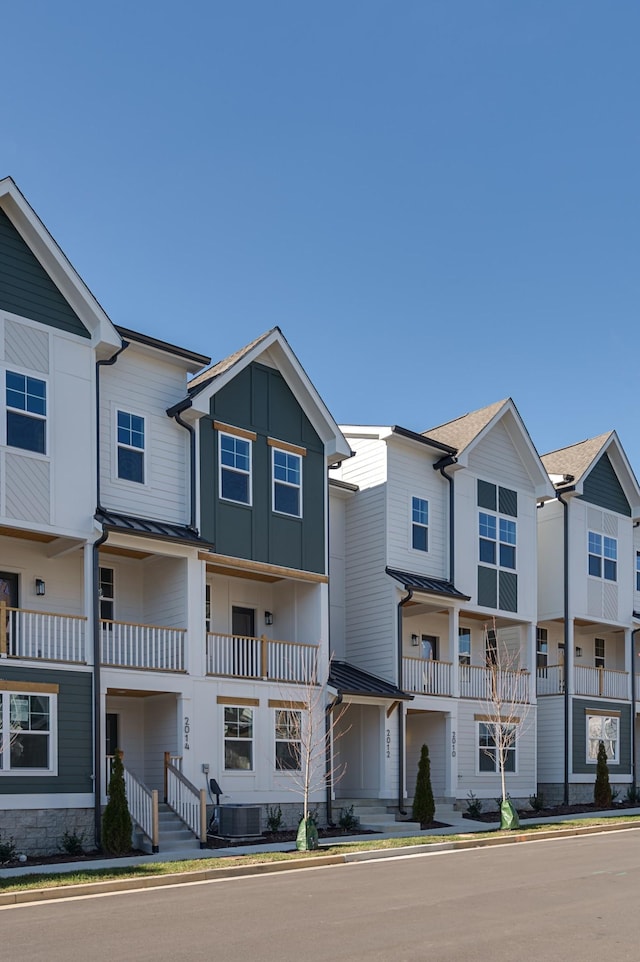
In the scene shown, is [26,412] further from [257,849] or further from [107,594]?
[257,849]

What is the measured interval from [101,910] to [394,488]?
1881 cm

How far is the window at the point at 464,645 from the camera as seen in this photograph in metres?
35.6

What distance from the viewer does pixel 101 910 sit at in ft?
47.0

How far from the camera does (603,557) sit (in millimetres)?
39438

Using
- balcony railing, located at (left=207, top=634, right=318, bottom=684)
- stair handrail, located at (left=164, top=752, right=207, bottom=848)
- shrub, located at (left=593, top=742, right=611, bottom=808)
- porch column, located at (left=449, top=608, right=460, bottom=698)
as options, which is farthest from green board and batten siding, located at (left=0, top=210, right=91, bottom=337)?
shrub, located at (left=593, top=742, right=611, bottom=808)

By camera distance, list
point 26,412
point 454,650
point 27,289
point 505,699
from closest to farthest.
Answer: point 26,412, point 27,289, point 454,650, point 505,699

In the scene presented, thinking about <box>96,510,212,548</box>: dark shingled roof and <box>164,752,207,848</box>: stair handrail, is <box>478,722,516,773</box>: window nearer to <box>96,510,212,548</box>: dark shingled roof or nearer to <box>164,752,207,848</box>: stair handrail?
<box>164,752,207,848</box>: stair handrail

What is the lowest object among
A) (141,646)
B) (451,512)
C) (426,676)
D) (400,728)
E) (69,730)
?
(400,728)

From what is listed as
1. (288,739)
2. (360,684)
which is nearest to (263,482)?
(360,684)

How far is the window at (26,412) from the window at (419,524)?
42.1 feet

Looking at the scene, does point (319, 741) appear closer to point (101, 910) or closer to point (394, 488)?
point (394, 488)

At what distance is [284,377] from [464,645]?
12181 millimetres

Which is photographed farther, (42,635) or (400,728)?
(400,728)

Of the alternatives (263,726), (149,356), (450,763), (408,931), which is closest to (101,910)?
(408,931)
